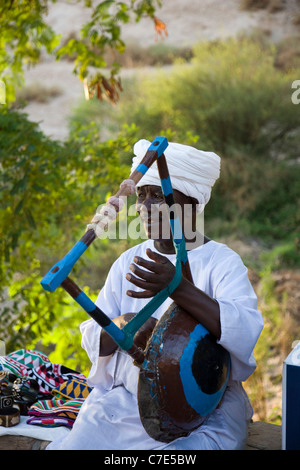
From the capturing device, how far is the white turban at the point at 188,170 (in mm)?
2025

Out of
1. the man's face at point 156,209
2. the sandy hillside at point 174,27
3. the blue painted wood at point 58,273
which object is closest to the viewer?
the blue painted wood at point 58,273

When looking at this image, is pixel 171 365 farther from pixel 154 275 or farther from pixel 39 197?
pixel 39 197

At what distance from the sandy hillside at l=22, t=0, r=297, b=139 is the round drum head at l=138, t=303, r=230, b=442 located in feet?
36.4

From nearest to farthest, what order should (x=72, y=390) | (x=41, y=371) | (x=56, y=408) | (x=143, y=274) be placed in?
(x=143, y=274) → (x=56, y=408) → (x=72, y=390) → (x=41, y=371)

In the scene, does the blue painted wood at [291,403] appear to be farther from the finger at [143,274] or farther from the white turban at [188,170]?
the white turban at [188,170]

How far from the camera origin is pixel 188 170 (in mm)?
2037

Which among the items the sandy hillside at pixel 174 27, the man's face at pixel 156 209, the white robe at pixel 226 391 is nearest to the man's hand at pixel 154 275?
the white robe at pixel 226 391

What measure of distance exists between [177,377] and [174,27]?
13.3m

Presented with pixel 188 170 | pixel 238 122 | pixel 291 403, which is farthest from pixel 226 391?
pixel 238 122

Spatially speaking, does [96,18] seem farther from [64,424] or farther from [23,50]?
[64,424]

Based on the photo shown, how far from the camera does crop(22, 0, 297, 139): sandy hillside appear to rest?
12914 mm

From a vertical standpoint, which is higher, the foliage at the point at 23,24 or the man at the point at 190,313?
the foliage at the point at 23,24

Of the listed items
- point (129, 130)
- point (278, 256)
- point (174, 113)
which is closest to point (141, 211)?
point (129, 130)

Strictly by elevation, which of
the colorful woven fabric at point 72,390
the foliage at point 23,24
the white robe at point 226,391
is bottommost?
the colorful woven fabric at point 72,390
